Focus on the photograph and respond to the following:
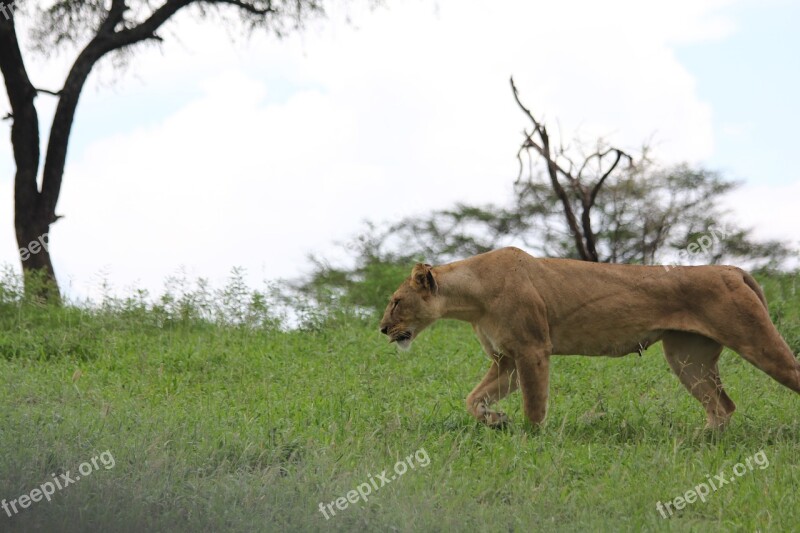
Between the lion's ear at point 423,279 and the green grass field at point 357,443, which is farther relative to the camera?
the lion's ear at point 423,279

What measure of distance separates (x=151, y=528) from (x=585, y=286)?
3527mm

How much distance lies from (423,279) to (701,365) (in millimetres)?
1998

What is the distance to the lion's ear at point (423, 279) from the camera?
22.6 feet

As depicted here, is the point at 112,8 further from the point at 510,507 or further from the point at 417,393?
the point at 510,507

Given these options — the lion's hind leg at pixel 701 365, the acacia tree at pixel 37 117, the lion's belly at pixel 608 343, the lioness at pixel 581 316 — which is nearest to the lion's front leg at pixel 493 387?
the lioness at pixel 581 316

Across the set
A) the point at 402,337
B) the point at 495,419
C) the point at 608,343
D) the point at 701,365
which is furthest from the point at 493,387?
the point at 701,365

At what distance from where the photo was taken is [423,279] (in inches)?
274

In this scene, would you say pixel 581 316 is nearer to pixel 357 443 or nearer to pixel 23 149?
pixel 357 443

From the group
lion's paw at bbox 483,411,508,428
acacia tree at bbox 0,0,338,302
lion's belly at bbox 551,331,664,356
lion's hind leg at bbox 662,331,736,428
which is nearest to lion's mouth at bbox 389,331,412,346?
lion's paw at bbox 483,411,508,428

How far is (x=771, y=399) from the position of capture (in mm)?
8172

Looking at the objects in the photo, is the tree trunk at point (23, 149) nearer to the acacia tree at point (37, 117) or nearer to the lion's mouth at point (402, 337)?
the acacia tree at point (37, 117)

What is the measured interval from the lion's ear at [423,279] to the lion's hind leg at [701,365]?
1611 millimetres

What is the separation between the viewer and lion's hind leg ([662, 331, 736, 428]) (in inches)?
279

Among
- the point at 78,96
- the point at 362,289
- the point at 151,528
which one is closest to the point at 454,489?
the point at 151,528
